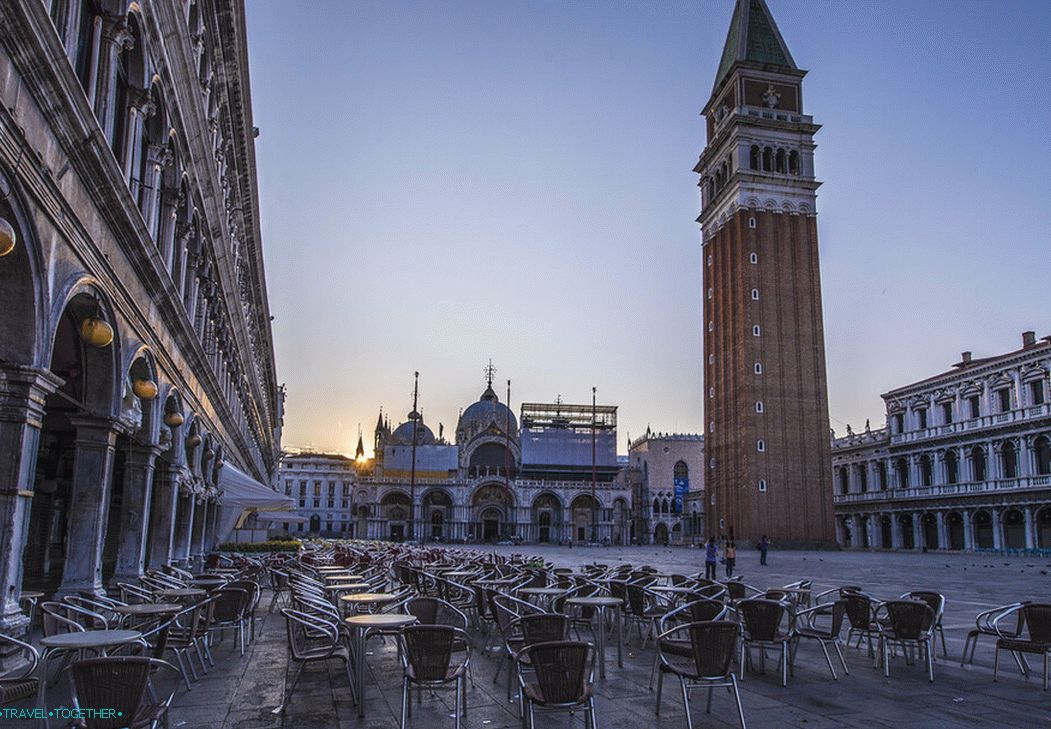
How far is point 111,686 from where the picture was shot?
445 centimetres

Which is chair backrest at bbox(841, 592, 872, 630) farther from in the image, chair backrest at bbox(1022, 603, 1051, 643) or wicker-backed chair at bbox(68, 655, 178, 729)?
wicker-backed chair at bbox(68, 655, 178, 729)

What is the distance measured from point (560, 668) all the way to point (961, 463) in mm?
57172

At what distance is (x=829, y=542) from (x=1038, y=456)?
520 inches

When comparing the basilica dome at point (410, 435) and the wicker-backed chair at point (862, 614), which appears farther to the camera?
the basilica dome at point (410, 435)

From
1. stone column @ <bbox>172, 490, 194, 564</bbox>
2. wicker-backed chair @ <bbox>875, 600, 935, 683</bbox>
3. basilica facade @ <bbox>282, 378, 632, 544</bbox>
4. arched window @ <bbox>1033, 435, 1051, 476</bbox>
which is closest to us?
wicker-backed chair @ <bbox>875, 600, 935, 683</bbox>

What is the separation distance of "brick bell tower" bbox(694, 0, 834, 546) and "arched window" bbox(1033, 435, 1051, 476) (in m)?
12.0

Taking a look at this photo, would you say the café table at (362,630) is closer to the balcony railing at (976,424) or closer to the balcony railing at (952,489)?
the balcony railing at (952,489)

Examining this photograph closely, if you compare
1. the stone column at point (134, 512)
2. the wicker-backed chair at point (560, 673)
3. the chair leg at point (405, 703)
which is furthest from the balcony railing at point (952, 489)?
the chair leg at point (405, 703)

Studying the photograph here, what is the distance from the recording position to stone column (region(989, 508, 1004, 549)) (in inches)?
1971

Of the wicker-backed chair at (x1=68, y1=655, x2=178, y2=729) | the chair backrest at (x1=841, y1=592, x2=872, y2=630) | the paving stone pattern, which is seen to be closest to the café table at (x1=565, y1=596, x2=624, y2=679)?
the paving stone pattern

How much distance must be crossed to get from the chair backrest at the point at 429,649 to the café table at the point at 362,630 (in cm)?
100

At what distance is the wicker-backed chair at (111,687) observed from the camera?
4398 mm

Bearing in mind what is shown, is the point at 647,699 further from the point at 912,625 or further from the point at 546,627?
the point at 912,625

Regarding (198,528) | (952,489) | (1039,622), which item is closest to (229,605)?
(1039,622)
